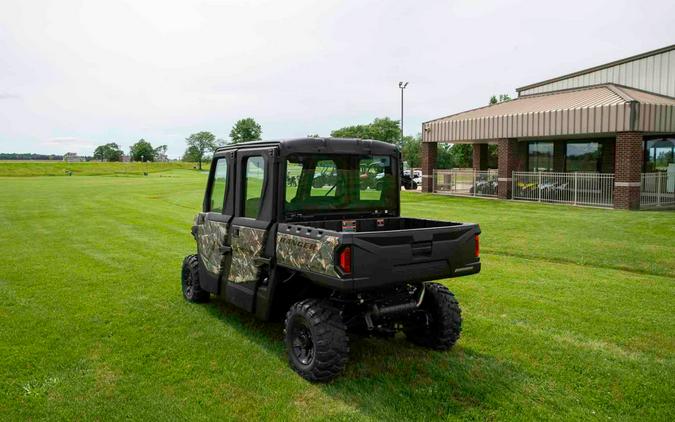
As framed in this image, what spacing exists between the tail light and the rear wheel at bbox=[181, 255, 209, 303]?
3.59 metres

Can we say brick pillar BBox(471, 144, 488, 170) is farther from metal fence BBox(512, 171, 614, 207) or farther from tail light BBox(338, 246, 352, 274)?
tail light BBox(338, 246, 352, 274)

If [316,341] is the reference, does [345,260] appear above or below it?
above

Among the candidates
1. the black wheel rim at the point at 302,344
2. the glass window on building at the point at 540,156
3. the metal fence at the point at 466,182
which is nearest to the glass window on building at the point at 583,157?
the glass window on building at the point at 540,156

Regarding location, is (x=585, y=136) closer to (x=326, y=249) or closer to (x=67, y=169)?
(x=326, y=249)

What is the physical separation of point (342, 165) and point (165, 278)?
4.78 m

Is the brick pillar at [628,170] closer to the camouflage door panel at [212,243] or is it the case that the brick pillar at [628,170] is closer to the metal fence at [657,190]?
the metal fence at [657,190]

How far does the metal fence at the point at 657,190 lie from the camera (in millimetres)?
23281

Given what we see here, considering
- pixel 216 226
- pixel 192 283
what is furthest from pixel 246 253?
pixel 192 283

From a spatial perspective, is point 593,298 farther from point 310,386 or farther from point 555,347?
point 310,386

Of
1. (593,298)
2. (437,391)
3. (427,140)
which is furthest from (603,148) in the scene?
(437,391)

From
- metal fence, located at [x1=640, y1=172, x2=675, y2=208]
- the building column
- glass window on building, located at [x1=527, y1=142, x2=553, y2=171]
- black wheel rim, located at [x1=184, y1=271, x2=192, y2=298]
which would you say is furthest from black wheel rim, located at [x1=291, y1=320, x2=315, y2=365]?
glass window on building, located at [x1=527, y1=142, x2=553, y2=171]

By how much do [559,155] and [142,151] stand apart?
163m

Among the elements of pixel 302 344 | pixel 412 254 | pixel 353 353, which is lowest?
pixel 353 353

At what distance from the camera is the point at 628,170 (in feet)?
73.1
